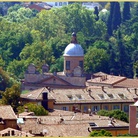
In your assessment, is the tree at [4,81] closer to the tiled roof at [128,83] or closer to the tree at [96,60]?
the tiled roof at [128,83]

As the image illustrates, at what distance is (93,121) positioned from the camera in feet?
151

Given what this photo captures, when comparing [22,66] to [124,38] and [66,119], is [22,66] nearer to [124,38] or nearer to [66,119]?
[124,38]

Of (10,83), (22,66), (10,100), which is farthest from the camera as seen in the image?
(22,66)

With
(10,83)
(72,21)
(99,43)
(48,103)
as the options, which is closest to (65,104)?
(48,103)

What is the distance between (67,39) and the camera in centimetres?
9925

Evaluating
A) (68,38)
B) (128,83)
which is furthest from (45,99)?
(68,38)

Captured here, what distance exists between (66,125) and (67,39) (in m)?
57.6

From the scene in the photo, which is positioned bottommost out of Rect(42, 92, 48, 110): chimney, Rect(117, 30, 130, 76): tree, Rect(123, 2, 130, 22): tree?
Rect(117, 30, 130, 76): tree

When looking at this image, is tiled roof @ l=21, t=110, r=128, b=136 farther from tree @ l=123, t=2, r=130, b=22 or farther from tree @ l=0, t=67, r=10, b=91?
tree @ l=123, t=2, r=130, b=22

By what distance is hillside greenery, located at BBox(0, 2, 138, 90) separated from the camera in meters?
88.4

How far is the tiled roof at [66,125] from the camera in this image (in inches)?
1581

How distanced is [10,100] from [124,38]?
165 ft

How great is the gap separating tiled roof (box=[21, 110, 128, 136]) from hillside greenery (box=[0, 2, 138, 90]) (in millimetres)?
26778

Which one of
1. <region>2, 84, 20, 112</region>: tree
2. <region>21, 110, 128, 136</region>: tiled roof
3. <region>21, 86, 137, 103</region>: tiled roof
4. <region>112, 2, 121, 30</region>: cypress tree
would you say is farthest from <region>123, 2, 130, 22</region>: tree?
<region>21, 110, 128, 136</region>: tiled roof
